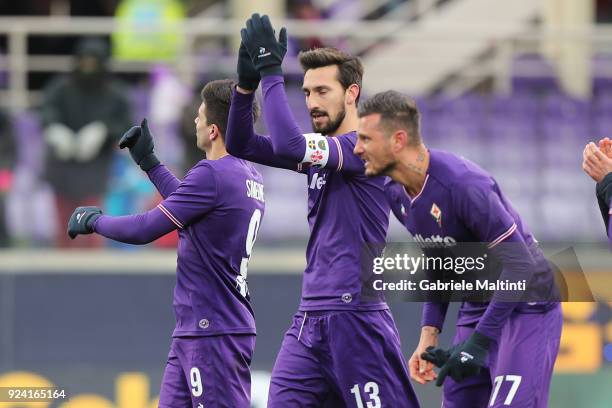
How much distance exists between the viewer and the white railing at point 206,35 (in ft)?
42.3

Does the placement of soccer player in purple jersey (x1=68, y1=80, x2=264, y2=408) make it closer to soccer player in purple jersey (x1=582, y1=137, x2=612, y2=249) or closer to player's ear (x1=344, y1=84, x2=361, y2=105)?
player's ear (x1=344, y1=84, x2=361, y2=105)

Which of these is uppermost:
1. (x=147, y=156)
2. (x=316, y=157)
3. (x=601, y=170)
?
(x=147, y=156)

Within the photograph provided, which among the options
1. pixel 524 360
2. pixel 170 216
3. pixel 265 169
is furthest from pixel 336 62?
pixel 265 169

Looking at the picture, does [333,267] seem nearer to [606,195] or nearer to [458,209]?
[458,209]

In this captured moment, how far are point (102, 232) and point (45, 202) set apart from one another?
204 inches

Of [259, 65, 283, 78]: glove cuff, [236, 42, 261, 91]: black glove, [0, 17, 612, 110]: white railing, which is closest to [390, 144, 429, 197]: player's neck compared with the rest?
[259, 65, 283, 78]: glove cuff

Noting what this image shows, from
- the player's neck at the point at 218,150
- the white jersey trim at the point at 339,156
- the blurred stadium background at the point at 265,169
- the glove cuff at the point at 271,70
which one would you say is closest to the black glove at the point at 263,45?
the glove cuff at the point at 271,70

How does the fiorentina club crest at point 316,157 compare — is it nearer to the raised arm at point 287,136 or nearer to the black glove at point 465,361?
the raised arm at point 287,136

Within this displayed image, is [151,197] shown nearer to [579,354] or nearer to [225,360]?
[579,354]

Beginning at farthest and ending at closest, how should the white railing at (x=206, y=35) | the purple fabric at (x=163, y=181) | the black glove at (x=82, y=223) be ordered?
the white railing at (x=206, y=35) → the purple fabric at (x=163, y=181) → the black glove at (x=82, y=223)

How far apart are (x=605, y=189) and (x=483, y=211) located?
0.57m

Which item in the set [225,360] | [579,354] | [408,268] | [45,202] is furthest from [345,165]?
[45,202]

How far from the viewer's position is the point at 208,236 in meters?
6.74

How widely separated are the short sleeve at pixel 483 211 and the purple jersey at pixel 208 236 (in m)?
1.26
